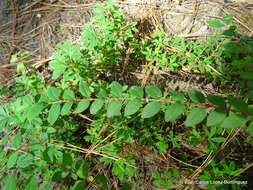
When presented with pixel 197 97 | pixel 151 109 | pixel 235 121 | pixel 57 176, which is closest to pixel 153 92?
pixel 151 109

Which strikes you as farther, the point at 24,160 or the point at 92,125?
the point at 92,125

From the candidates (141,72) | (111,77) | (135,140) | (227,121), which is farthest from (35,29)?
(227,121)

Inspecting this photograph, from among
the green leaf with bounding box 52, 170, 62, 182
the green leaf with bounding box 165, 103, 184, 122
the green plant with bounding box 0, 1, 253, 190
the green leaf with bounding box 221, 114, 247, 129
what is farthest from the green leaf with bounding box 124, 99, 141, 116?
the green leaf with bounding box 52, 170, 62, 182

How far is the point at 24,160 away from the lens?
93 cm

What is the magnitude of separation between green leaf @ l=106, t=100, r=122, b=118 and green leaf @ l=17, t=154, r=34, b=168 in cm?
61

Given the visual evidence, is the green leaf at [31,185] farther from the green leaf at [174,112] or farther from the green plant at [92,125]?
the green leaf at [174,112]

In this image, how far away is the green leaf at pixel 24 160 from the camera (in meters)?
0.91

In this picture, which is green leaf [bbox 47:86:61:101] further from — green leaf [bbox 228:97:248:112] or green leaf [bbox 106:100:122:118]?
green leaf [bbox 228:97:248:112]

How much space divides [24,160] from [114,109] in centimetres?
68

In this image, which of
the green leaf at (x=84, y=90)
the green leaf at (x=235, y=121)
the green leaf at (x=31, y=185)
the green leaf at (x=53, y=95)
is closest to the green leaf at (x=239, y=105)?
the green leaf at (x=235, y=121)

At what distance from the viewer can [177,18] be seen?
230 centimetres

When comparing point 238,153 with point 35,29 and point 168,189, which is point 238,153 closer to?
point 168,189

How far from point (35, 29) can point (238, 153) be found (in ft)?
11.0

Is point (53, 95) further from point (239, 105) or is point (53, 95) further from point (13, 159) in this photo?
point (239, 105)
